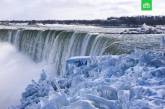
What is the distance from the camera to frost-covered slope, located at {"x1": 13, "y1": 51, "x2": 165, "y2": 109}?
257 inches

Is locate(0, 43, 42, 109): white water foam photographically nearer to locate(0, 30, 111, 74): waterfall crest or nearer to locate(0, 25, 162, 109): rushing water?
locate(0, 25, 162, 109): rushing water

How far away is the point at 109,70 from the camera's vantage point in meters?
8.17

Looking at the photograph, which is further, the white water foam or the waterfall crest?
the waterfall crest

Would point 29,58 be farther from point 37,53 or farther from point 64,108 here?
point 64,108

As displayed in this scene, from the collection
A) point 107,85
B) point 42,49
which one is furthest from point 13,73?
point 107,85

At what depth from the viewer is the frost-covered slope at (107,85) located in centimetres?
652

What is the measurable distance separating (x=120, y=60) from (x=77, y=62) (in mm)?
1420

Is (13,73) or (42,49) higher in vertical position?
(42,49)

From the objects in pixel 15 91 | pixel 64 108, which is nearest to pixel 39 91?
pixel 64 108

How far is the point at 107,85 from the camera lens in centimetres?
710

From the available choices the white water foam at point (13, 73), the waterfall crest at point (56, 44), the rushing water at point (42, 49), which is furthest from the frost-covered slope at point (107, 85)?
the white water foam at point (13, 73)

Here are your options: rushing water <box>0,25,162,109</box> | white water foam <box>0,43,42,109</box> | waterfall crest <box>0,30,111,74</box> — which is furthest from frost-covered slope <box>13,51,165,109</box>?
white water foam <box>0,43,42,109</box>

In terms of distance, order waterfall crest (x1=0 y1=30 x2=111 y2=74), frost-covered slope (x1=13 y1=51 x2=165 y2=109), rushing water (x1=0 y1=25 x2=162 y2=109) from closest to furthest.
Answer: frost-covered slope (x1=13 y1=51 x2=165 y2=109)
rushing water (x1=0 y1=25 x2=162 y2=109)
waterfall crest (x1=0 y1=30 x2=111 y2=74)

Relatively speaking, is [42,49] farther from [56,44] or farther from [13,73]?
[13,73]
